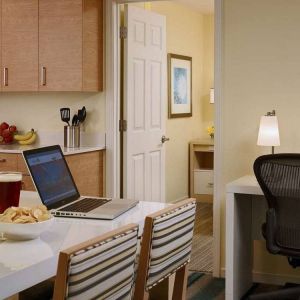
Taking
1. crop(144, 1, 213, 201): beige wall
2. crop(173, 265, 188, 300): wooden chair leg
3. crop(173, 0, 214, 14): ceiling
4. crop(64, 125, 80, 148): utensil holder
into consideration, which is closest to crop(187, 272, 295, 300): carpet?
crop(64, 125, 80, 148): utensil holder

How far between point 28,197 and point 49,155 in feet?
0.94

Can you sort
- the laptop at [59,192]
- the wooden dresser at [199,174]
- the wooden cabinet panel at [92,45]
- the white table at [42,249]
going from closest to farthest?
the white table at [42,249], the laptop at [59,192], the wooden cabinet panel at [92,45], the wooden dresser at [199,174]

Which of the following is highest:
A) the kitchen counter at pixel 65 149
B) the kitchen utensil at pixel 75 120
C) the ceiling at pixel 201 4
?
the ceiling at pixel 201 4

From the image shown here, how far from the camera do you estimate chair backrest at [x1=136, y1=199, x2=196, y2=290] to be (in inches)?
69.3

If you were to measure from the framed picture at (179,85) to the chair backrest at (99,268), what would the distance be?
16.6 feet

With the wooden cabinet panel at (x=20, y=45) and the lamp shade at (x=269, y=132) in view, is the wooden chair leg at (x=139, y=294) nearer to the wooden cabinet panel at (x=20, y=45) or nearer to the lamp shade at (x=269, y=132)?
the lamp shade at (x=269, y=132)

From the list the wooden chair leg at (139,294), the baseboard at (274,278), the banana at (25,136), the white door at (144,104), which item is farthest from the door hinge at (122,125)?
the wooden chair leg at (139,294)

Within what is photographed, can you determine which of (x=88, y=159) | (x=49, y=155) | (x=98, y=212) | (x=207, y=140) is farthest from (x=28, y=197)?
(x=207, y=140)

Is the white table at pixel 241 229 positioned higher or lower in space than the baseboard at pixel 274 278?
higher

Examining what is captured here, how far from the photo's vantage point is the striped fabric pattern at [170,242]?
179 cm

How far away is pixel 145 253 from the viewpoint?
177 centimetres

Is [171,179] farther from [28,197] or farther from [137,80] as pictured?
[28,197]

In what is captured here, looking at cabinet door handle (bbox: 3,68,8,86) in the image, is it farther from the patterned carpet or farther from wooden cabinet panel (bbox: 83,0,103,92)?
the patterned carpet

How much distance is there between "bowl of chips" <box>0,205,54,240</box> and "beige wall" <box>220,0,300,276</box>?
235cm
